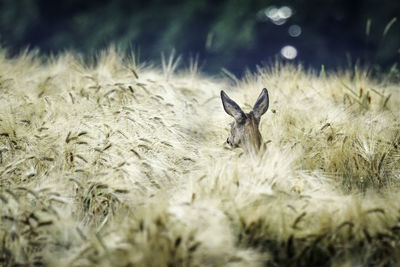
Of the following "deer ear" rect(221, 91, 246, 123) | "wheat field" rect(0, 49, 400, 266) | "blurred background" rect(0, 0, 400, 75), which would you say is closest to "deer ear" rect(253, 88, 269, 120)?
"deer ear" rect(221, 91, 246, 123)

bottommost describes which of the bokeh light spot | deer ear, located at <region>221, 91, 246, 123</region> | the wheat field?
the wheat field

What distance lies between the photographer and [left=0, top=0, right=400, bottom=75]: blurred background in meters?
11.4

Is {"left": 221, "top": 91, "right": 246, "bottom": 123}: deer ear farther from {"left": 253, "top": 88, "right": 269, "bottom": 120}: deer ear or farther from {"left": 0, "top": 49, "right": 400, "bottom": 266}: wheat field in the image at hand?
{"left": 0, "top": 49, "right": 400, "bottom": 266}: wheat field

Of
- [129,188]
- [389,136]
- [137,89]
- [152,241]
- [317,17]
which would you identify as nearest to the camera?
[152,241]

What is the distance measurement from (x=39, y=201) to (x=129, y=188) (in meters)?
0.50

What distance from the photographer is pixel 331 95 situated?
3814 mm

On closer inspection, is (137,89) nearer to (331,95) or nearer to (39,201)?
(39,201)

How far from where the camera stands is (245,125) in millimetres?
2490

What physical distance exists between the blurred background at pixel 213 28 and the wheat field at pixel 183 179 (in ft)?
26.3

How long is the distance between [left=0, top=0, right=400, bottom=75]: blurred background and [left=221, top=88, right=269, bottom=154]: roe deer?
8.68m

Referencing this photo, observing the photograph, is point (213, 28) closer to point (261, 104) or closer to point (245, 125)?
point (261, 104)

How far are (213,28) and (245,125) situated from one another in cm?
974

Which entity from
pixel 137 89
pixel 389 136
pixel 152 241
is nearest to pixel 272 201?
pixel 152 241

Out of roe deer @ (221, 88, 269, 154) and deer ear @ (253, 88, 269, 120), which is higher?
deer ear @ (253, 88, 269, 120)
